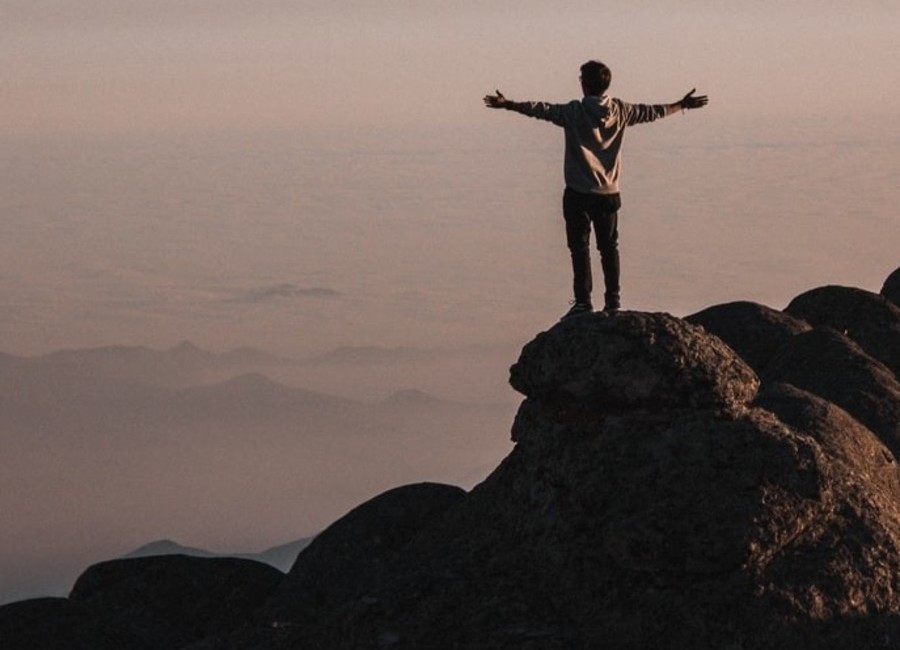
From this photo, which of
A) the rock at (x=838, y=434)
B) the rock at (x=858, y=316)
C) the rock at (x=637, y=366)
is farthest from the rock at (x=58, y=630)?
the rock at (x=858, y=316)

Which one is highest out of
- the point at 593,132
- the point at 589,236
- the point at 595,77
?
the point at 595,77

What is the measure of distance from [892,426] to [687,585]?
10.5m

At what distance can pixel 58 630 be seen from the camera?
22312 mm

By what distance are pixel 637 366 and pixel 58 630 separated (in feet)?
34.8

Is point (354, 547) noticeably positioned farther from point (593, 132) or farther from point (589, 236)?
point (593, 132)

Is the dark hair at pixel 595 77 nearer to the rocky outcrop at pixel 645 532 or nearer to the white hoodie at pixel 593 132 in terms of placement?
the white hoodie at pixel 593 132

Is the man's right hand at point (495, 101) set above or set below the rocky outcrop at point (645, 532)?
above

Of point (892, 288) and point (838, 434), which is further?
point (892, 288)

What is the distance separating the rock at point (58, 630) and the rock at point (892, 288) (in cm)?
2486

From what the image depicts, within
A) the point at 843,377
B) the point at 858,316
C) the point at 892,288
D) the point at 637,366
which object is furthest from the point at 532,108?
the point at 892,288

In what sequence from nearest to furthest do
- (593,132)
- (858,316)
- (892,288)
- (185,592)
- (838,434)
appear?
1. (838,434)
2. (593,132)
3. (185,592)
4. (858,316)
5. (892,288)

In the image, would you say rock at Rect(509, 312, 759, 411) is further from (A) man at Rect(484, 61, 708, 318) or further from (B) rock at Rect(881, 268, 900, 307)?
(B) rock at Rect(881, 268, 900, 307)

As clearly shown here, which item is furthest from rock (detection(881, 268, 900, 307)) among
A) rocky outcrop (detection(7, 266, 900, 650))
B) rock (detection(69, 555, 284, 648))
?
rocky outcrop (detection(7, 266, 900, 650))

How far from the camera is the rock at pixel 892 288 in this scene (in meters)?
40.8
